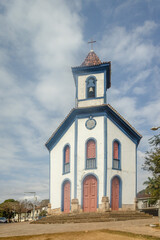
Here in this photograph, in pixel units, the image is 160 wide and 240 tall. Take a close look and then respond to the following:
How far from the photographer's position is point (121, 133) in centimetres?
2644

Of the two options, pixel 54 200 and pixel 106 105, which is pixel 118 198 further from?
pixel 106 105

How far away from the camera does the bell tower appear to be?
2705 centimetres

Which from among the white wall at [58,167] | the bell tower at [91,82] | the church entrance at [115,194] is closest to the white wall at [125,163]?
the church entrance at [115,194]

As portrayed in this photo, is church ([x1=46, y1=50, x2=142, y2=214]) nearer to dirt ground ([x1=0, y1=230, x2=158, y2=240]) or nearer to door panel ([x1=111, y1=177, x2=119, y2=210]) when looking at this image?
door panel ([x1=111, y1=177, x2=119, y2=210])

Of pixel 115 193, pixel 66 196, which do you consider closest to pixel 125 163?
pixel 115 193

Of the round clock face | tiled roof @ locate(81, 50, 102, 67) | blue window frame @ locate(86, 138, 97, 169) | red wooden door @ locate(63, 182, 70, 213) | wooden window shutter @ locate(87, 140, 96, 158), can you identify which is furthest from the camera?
tiled roof @ locate(81, 50, 102, 67)

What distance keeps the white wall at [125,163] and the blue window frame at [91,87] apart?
3406 mm

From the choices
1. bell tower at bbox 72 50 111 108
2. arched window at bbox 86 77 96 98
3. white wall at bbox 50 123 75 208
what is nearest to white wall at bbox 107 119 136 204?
bell tower at bbox 72 50 111 108

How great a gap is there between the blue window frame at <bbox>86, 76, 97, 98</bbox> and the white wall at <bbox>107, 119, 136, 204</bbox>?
341 centimetres

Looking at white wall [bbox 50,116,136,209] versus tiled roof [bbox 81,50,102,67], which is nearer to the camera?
white wall [bbox 50,116,136,209]

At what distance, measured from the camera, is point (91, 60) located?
29.2 meters

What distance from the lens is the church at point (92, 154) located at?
24406 millimetres

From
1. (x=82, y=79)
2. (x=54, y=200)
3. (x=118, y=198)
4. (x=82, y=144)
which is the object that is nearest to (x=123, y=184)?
(x=118, y=198)

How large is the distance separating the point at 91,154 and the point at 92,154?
9 cm
